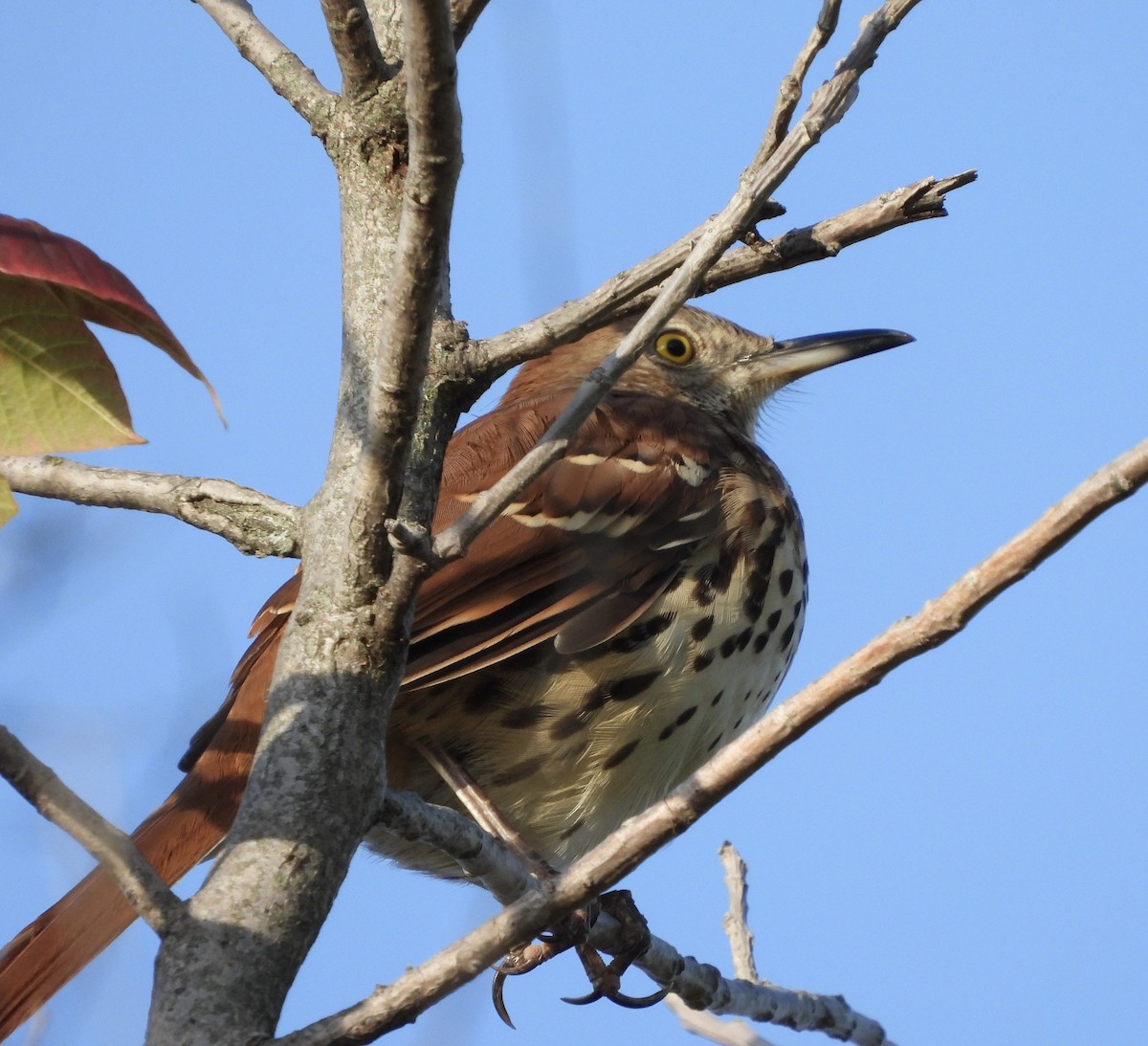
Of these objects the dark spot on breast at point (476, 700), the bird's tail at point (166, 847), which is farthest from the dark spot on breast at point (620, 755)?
the bird's tail at point (166, 847)

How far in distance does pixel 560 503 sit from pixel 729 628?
51 cm

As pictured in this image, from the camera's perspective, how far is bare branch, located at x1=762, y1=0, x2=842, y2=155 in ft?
6.10

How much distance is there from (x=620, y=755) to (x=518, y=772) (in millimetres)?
248

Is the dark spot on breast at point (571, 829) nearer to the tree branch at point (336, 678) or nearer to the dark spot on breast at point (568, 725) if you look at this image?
the dark spot on breast at point (568, 725)

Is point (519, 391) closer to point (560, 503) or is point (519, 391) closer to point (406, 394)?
point (560, 503)

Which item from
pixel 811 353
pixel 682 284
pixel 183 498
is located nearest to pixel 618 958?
pixel 183 498

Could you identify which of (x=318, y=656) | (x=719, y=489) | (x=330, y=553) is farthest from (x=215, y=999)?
(x=719, y=489)

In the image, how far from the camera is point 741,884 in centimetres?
318

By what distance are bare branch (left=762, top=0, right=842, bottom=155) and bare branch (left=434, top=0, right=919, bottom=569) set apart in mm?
20

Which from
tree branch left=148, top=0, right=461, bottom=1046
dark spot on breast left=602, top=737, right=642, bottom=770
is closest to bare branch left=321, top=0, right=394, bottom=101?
tree branch left=148, top=0, right=461, bottom=1046

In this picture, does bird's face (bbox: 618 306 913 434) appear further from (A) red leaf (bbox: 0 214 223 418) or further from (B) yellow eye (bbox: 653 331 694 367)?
(A) red leaf (bbox: 0 214 223 418)

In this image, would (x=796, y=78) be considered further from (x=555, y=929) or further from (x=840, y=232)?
(x=555, y=929)

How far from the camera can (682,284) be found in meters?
1.68

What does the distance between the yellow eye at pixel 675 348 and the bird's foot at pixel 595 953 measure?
75.7 inches
